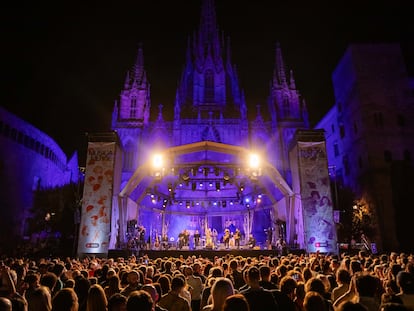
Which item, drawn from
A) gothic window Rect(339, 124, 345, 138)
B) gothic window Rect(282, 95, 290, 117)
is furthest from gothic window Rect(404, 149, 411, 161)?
gothic window Rect(282, 95, 290, 117)

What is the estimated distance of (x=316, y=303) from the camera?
11.4ft

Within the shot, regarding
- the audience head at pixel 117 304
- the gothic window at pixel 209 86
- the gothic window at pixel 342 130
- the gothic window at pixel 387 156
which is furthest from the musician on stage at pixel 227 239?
the gothic window at pixel 209 86

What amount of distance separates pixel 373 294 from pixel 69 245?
31980 mm

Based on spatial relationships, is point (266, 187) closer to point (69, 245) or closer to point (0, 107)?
point (69, 245)

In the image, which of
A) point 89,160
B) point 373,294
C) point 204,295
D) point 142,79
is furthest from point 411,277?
point 142,79

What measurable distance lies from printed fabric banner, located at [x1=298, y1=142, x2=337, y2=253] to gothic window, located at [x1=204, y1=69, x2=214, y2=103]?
Answer: 35.9m

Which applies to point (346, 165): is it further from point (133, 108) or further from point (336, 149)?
point (133, 108)

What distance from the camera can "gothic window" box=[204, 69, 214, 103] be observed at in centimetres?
5644

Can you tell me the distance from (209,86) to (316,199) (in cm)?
4030

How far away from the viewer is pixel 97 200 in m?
20.9

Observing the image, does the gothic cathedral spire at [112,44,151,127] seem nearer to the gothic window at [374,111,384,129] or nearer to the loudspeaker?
the loudspeaker

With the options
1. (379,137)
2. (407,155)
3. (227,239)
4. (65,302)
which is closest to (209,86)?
(379,137)

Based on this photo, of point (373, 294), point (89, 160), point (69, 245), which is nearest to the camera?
point (373, 294)

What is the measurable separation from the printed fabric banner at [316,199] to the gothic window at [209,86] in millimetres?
35866
